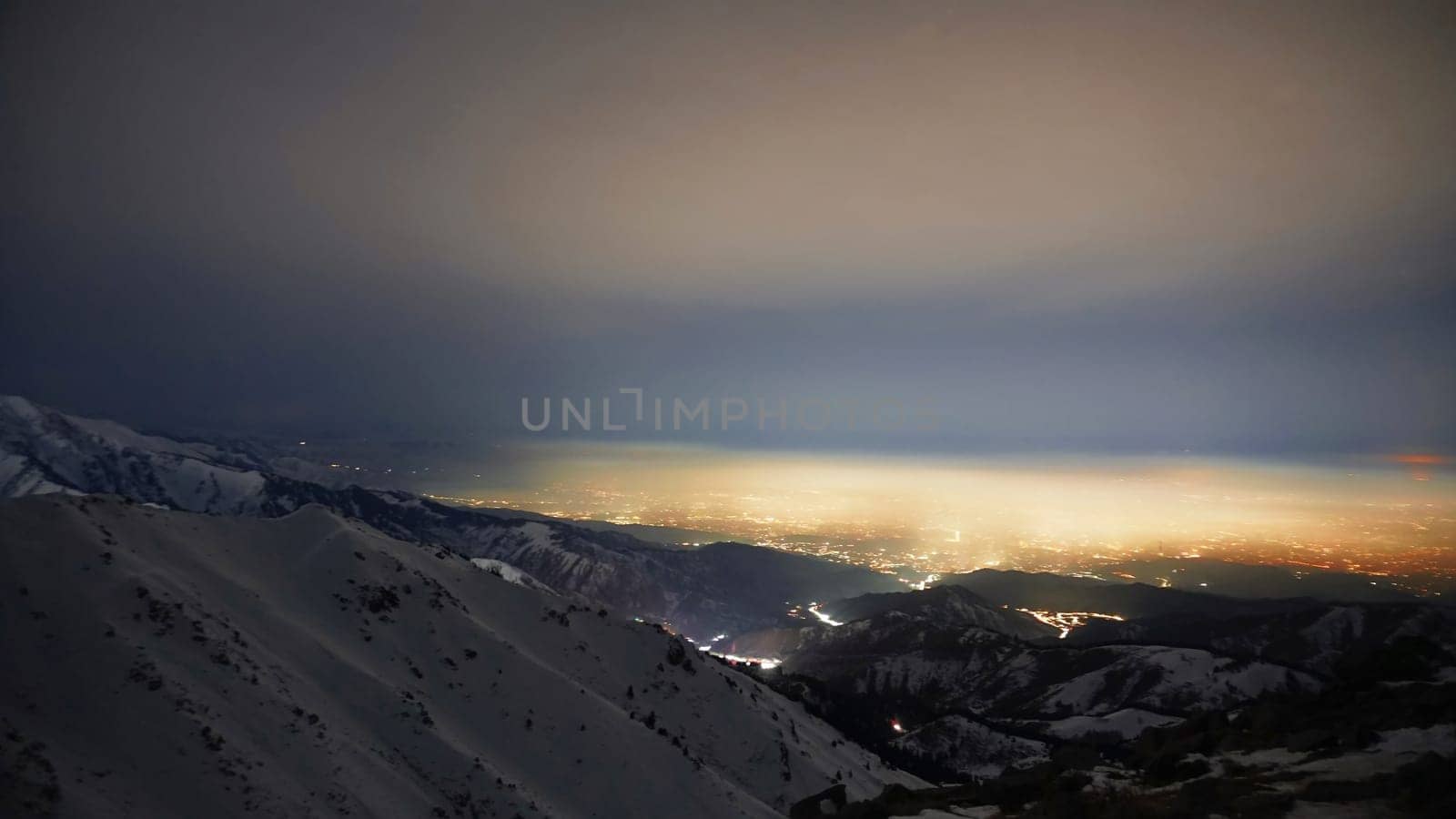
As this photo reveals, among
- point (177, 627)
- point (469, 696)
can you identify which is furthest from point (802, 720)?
point (177, 627)

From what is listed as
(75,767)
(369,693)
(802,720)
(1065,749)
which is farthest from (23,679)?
(802,720)

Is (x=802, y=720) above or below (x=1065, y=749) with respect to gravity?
below

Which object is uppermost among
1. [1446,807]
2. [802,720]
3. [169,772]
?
[1446,807]

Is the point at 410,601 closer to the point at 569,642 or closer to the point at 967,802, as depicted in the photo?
the point at 569,642

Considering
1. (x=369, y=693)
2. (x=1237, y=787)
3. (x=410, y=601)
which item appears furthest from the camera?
(x=410, y=601)

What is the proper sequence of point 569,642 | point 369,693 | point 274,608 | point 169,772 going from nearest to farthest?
1. point 169,772
2. point 369,693
3. point 274,608
4. point 569,642

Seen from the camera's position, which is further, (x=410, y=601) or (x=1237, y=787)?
(x=410, y=601)

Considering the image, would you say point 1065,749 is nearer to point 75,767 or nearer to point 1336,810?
point 1336,810
